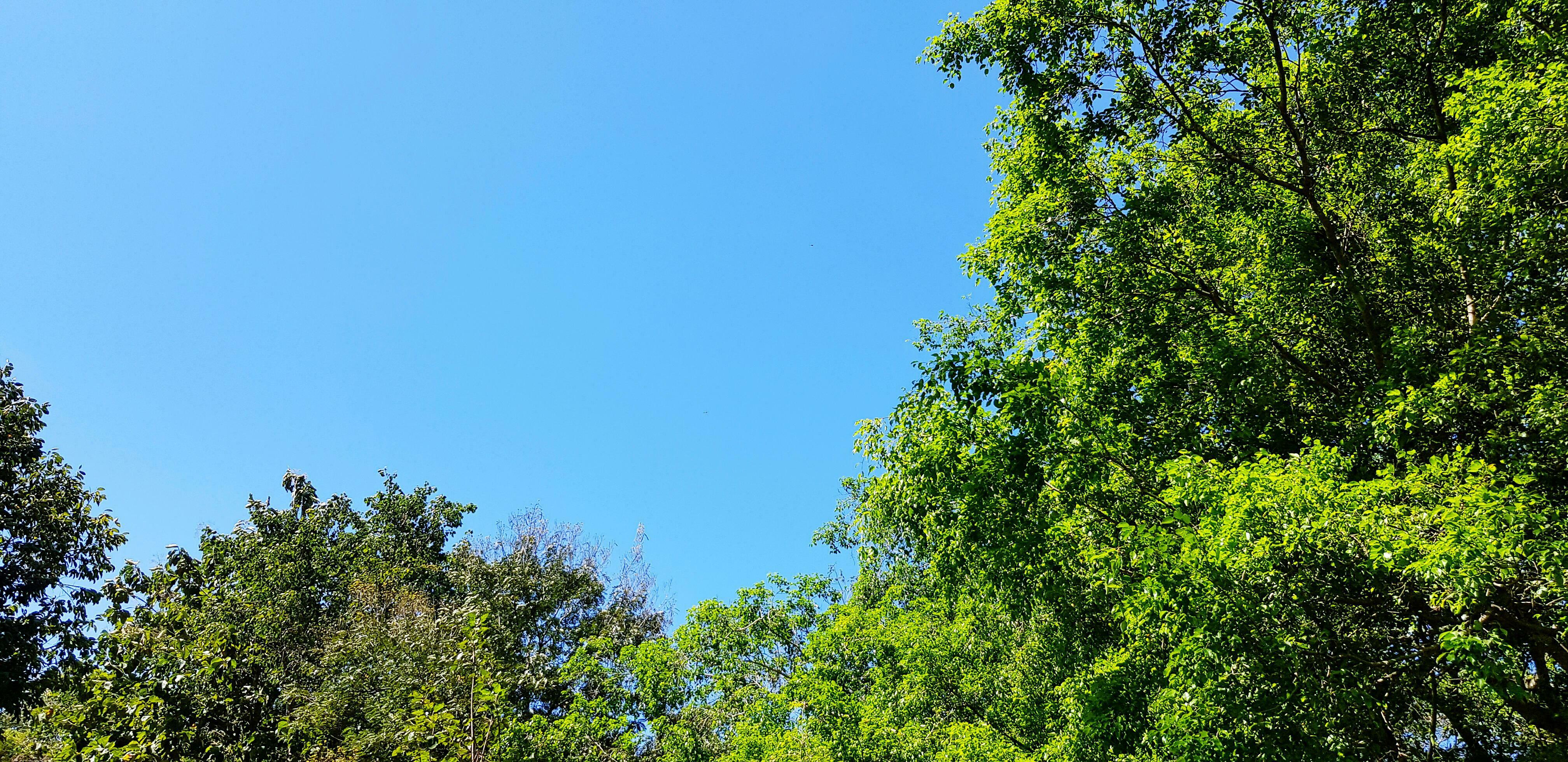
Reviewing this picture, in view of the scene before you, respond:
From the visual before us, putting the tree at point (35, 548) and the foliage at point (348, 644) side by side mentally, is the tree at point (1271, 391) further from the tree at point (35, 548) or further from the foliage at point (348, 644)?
the tree at point (35, 548)

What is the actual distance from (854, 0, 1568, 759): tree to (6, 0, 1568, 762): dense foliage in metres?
0.04

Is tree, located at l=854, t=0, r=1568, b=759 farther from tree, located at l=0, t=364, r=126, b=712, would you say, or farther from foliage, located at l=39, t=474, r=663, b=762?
tree, located at l=0, t=364, r=126, b=712

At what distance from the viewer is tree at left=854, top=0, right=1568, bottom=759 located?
5770mm

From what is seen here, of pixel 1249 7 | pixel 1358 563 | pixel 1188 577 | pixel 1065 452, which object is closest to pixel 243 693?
pixel 1065 452

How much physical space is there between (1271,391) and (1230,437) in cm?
61

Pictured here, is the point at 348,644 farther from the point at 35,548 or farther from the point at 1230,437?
the point at 1230,437

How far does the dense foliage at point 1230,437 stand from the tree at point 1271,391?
4 centimetres

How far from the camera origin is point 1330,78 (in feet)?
29.5

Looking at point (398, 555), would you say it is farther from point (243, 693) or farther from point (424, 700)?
point (424, 700)

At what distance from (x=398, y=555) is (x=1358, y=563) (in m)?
26.4

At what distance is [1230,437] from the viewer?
848 cm

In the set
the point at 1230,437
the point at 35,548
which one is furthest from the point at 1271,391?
the point at 35,548

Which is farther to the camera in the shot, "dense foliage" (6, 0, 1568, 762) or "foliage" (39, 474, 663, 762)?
"foliage" (39, 474, 663, 762)

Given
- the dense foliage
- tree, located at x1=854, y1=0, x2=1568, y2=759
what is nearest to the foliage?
the dense foliage
